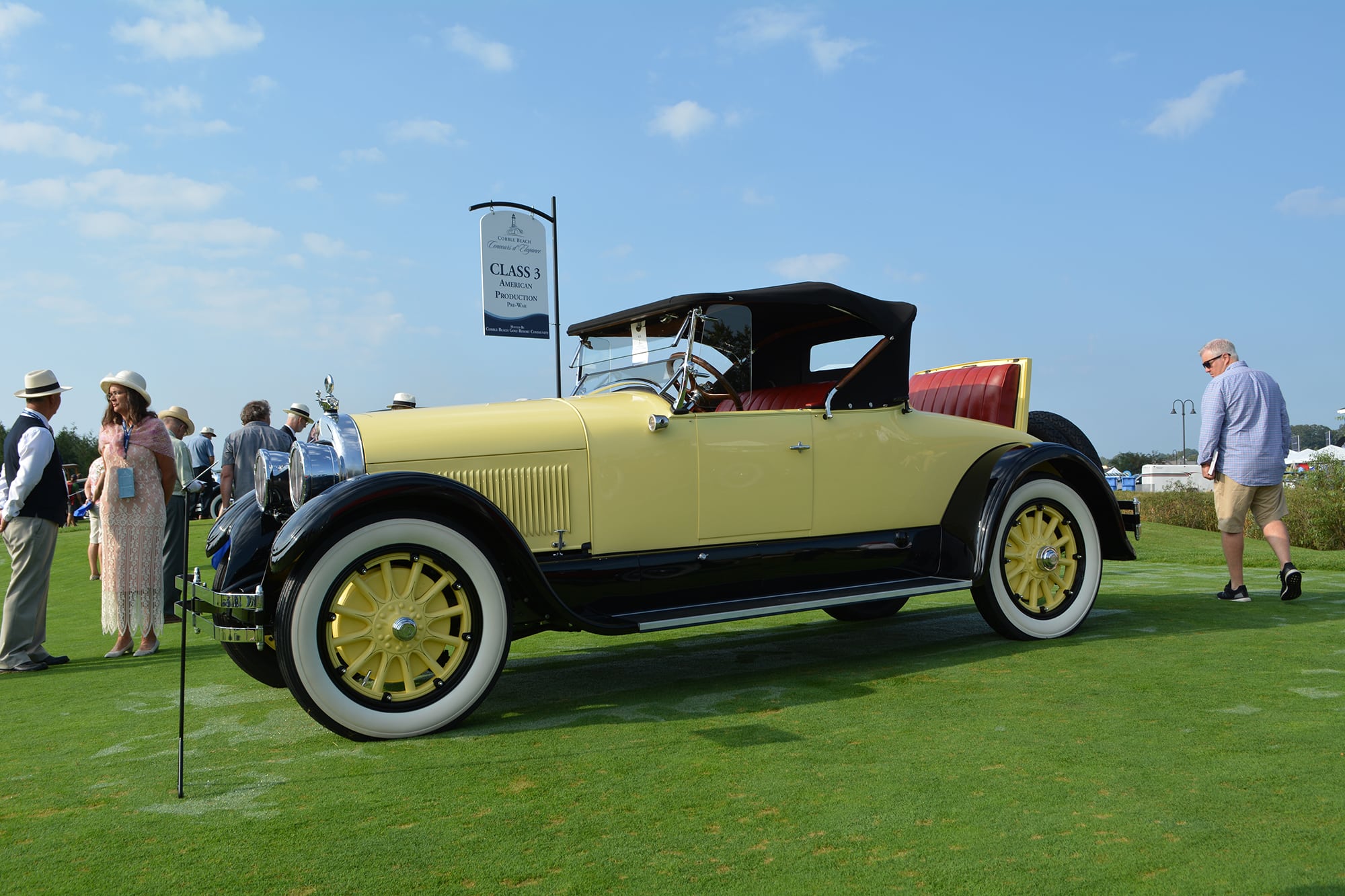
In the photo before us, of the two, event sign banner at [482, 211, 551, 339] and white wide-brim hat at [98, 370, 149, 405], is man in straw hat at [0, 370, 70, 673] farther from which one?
event sign banner at [482, 211, 551, 339]

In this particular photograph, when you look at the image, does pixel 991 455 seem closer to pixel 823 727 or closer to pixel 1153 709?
pixel 1153 709

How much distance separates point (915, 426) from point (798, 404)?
66 centimetres

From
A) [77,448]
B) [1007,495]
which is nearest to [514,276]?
[1007,495]

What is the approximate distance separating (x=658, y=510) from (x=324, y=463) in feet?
4.91

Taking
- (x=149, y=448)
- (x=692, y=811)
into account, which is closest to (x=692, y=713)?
(x=692, y=811)

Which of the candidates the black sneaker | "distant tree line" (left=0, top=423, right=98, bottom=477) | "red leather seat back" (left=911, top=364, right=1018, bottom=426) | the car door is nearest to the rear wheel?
"red leather seat back" (left=911, top=364, right=1018, bottom=426)

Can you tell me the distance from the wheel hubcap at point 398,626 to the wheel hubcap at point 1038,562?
121 inches

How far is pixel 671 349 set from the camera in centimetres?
501

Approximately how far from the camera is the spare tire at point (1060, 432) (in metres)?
6.10

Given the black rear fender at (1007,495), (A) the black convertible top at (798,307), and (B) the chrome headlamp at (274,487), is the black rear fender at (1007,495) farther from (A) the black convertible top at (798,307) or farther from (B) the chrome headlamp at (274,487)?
(B) the chrome headlamp at (274,487)

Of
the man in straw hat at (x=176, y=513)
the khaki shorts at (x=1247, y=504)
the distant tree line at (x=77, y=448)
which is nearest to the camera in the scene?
the khaki shorts at (x=1247, y=504)

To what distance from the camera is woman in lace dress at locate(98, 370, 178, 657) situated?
5.71 m

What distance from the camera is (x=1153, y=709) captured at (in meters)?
3.65

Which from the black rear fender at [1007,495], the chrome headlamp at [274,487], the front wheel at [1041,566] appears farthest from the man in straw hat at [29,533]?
the front wheel at [1041,566]
